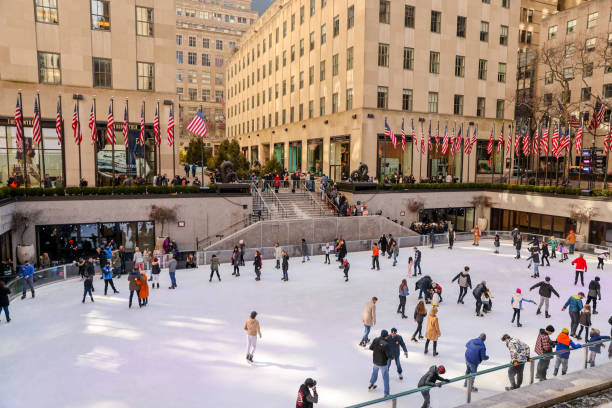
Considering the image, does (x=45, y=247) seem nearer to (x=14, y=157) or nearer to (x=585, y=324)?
(x=14, y=157)

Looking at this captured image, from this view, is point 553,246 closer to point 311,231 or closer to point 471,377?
point 311,231

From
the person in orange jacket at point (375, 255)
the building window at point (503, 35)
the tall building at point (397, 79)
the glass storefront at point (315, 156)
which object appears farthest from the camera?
the glass storefront at point (315, 156)

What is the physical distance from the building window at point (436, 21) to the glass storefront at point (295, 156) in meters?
20.0

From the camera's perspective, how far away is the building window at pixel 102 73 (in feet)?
99.8

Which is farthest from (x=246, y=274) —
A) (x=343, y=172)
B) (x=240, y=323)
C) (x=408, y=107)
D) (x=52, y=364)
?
(x=408, y=107)

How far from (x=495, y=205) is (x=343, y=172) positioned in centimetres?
1500

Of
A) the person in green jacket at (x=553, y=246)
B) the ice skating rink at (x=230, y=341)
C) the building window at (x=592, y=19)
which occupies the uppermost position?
the building window at (x=592, y=19)

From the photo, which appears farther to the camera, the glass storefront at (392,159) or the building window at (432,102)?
the building window at (432,102)

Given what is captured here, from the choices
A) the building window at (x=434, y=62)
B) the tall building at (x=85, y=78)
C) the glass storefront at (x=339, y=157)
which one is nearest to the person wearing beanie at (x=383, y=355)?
the tall building at (x=85, y=78)

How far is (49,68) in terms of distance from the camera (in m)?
29.1

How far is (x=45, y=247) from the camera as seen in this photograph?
86.7ft

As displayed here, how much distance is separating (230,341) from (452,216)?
31125 millimetres

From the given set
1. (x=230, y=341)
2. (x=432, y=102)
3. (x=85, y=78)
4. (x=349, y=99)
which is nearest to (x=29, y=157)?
(x=85, y=78)

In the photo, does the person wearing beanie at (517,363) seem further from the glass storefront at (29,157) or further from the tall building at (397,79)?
the glass storefront at (29,157)
